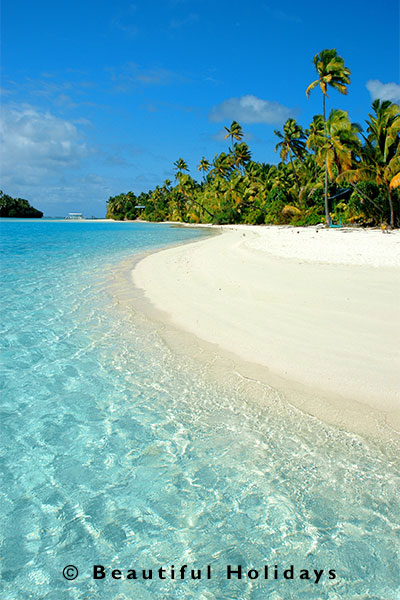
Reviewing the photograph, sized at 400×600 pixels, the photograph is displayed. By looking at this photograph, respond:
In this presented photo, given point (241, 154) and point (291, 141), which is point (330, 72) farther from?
point (241, 154)

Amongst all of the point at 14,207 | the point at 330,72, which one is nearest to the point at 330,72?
the point at 330,72

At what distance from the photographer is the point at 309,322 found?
673 cm

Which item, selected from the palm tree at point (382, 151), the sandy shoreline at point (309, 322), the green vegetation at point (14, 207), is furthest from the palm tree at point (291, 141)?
the green vegetation at point (14, 207)

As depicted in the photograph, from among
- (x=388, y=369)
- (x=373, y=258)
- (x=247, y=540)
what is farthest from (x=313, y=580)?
(x=373, y=258)

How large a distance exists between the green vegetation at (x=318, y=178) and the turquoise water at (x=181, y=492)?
23.7 meters

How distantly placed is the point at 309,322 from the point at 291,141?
44987mm

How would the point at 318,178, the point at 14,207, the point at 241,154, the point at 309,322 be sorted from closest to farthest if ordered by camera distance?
the point at 309,322
the point at 318,178
the point at 241,154
the point at 14,207

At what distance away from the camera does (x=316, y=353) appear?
5500mm

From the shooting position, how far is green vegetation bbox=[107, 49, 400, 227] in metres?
25.6

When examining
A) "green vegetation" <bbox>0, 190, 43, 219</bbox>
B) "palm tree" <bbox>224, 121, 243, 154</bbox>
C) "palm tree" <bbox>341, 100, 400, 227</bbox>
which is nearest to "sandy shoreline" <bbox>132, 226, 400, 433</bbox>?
"palm tree" <bbox>341, 100, 400, 227</bbox>

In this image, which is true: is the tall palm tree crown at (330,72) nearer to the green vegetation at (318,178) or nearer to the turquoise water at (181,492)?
the green vegetation at (318,178)

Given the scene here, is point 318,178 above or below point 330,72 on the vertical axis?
below

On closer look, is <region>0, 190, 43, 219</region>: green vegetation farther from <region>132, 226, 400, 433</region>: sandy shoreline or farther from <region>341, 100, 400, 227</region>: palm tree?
<region>132, 226, 400, 433</region>: sandy shoreline

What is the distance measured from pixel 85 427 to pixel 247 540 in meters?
2.08
